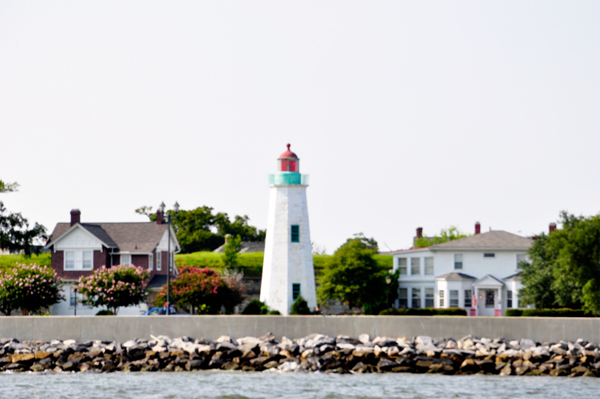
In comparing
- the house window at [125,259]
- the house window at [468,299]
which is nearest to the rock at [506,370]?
the house window at [468,299]

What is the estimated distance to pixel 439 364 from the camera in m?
26.5

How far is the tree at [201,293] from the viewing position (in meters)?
43.5

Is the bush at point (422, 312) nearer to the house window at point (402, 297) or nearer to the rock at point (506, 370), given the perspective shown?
the house window at point (402, 297)

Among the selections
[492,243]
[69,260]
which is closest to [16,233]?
[69,260]

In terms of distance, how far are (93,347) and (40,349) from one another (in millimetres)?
1735

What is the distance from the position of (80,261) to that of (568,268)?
27.7 meters

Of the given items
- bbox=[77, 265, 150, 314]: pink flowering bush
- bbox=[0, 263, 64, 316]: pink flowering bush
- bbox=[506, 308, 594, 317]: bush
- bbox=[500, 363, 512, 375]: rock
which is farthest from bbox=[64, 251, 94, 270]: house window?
bbox=[500, 363, 512, 375]: rock

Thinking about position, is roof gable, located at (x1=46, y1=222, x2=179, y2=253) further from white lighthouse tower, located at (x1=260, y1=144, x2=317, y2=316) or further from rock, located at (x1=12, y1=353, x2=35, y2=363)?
rock, located at (x1=12, y1=353, x2=35, y2=363)

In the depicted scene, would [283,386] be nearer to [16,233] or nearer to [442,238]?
[16,233]

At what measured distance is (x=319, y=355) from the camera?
27250 mm

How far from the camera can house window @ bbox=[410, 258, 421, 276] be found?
54312mm

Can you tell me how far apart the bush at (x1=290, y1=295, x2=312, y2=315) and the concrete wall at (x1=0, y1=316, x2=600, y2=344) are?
441 inches

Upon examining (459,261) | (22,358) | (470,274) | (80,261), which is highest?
(80,261)

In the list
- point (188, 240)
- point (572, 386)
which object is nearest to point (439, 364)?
point (572, 386)
